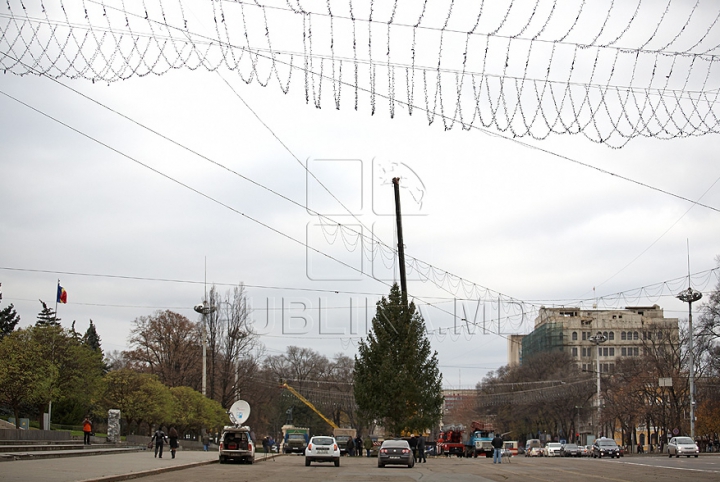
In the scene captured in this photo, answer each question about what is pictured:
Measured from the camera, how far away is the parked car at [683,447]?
181 feet

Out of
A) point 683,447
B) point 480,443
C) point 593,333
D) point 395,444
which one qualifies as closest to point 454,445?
point 480,443

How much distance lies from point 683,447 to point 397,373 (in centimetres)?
2211

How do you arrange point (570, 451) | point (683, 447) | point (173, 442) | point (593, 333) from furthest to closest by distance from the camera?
point (593, 333)
point (570, 451)
point (683, 447)
point (173, 442)

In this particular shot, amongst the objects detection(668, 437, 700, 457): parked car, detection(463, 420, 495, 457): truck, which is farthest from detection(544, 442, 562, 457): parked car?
detection(668, 437, 700, 457): parked car

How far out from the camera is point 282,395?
118 metres

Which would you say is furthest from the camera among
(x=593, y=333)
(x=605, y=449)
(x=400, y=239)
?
(x=593, y=333)

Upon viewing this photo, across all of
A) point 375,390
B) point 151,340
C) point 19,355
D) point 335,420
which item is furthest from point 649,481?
point 335,420

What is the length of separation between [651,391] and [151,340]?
5631 cm

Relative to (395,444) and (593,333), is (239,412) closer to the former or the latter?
(395,444)

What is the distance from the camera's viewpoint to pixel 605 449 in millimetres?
62062

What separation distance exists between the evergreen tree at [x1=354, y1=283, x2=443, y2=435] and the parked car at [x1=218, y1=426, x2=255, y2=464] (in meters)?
14.2

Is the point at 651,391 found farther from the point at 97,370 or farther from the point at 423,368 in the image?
the point at 97,370

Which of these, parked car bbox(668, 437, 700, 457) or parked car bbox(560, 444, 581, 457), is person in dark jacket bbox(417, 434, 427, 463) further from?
parked car bbox(560, 444, 581, 457)

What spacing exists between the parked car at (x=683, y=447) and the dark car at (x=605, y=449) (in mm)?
5743
